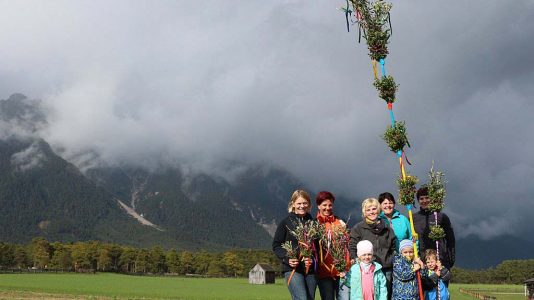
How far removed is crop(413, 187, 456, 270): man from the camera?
406 inches

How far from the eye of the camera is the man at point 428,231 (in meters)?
10.3

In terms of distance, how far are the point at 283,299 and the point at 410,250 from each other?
46493mm

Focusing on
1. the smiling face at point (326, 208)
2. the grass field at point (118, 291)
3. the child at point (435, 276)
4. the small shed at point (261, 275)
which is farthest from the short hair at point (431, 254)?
the small shed at point (261, 275)

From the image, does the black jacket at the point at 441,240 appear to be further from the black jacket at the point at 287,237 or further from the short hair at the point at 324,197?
the black jacket at the point at 287,237

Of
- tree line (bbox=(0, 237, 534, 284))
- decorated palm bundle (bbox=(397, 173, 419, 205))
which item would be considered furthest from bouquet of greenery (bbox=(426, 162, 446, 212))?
tree line (bbox=(0, 237, 534, 284))

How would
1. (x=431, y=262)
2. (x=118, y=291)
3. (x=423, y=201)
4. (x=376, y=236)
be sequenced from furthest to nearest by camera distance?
(x=118, y=291) < (x=423, y=201) < (x=431, y=262) < (x=376, y=236)

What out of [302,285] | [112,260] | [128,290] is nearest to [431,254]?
[302,285]

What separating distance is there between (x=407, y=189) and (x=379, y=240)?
4.25ft

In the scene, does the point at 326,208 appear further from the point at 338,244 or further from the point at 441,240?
the point at 441,240

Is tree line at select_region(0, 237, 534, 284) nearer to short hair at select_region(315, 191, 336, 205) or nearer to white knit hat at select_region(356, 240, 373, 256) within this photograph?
short hair at select_region(315, 191, 336, 205)

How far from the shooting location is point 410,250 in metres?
9.17

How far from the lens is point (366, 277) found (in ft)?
29.6

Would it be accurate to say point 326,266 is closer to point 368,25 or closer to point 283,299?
point 368,25

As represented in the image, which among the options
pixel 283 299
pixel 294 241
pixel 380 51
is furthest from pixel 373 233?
pixel 283 299
